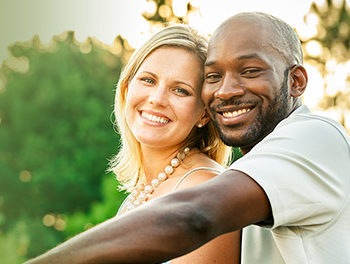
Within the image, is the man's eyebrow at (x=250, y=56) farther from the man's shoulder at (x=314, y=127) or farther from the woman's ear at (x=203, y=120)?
the woman's ear at (x=203, y=120)

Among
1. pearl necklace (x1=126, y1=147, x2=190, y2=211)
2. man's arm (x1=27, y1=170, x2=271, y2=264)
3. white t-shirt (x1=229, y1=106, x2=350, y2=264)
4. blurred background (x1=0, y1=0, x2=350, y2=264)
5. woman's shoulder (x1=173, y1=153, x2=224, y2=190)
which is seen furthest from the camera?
blurred background (x1=0, y1=0, x2=350, y2=264)

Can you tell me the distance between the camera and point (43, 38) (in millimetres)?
36844

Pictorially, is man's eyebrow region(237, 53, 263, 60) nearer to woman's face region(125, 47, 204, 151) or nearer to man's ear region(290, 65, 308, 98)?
man's ear region(290, 65, 308, 98)

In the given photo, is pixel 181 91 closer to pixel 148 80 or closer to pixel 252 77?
pixel 148 80

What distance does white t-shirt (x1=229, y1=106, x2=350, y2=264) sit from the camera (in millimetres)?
2283

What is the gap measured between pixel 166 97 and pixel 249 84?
81cm

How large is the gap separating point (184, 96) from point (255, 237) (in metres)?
1.25

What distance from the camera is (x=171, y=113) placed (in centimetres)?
384

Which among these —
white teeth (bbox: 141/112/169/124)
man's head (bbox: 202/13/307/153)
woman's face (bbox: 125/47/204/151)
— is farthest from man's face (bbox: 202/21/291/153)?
white teeth (bbox: 141/112/169/124)

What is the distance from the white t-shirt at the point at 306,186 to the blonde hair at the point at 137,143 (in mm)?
1436

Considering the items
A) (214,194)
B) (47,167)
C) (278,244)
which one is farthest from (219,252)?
(47,167)

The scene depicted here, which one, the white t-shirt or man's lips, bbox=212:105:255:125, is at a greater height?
man's lips, bbox=212:105:255:125

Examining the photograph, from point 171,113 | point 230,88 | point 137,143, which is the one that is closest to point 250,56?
point 230,88

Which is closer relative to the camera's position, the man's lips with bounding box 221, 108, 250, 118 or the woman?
the man's lips with bounding box 221, 108, 250, 118
